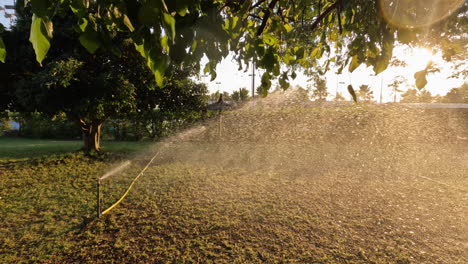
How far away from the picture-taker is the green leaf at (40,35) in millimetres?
1046

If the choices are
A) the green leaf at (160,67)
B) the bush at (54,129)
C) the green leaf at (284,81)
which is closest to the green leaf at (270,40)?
the green leaf at (284,81)

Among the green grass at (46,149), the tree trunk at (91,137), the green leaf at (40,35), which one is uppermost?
the green leaf at (40,35)

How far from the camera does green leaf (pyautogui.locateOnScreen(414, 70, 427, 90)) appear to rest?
1.60m

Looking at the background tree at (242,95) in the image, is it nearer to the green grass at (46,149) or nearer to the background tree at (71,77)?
the background tree at (71,77)

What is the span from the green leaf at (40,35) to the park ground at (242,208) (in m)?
2.92

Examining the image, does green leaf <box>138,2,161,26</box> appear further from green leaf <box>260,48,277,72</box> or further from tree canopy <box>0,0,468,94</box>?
green leaf <box>260,48,277,72</box>

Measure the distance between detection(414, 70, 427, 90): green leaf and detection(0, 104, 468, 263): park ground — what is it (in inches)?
101

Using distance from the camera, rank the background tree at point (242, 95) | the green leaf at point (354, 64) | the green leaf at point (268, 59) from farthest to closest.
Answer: the background tree at point (242, 95) → the green leaf at point (354, 64) → the green leaf at point (268, 59)

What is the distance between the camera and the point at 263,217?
4398 mm

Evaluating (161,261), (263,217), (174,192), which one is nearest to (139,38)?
(161,261)

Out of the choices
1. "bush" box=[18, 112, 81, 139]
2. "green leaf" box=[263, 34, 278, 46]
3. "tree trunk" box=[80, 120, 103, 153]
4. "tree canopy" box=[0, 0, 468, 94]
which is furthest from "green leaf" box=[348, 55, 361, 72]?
"bush" box=[18, 112, 81, 139]

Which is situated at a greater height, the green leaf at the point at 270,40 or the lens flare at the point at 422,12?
the lens flare at the point at 422,12

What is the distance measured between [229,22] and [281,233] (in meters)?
3.22

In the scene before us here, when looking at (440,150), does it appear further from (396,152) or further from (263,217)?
(263,217)
